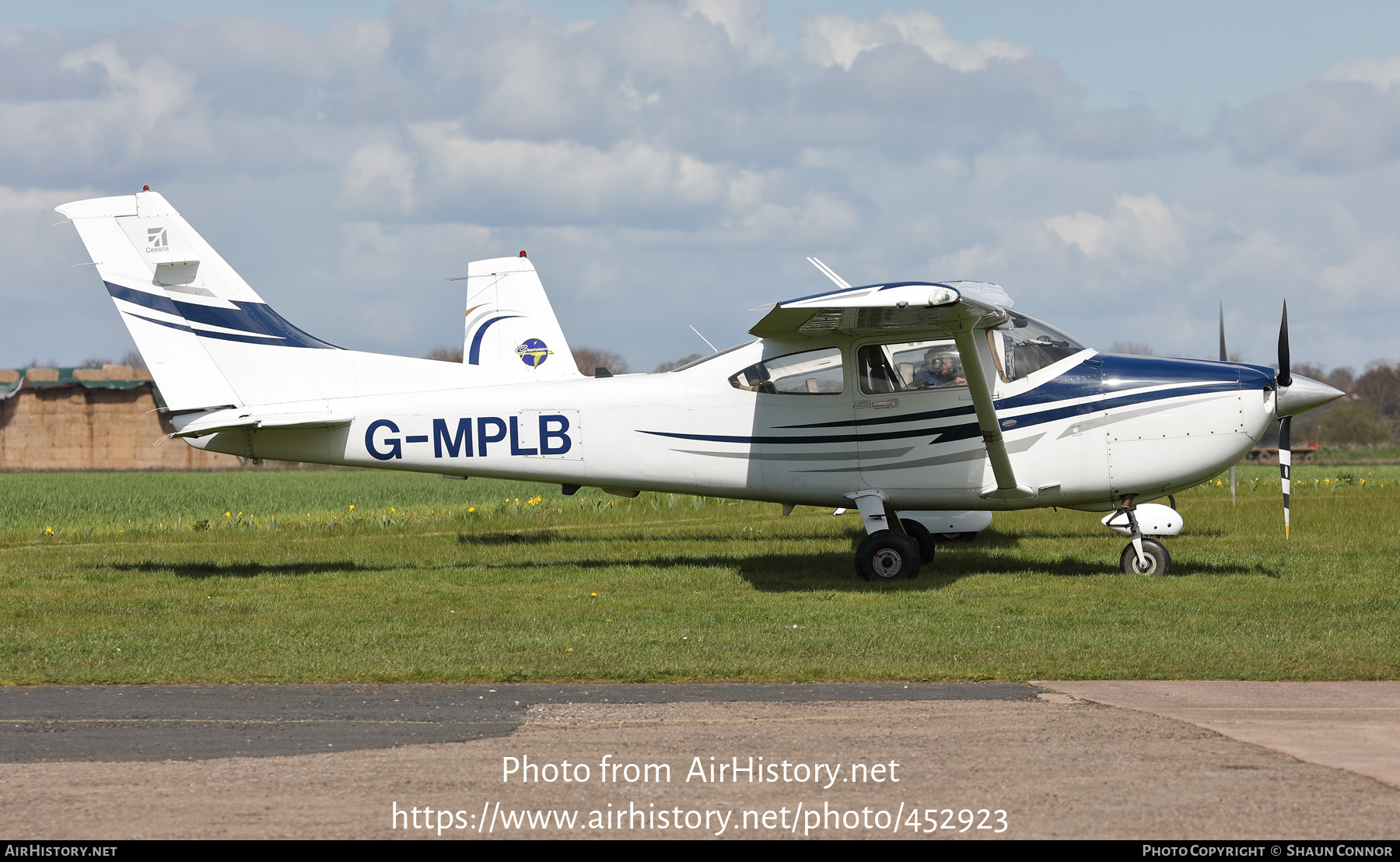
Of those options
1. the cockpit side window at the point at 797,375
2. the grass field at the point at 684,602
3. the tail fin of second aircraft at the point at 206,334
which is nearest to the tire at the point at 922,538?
the grass field at the point at 684,602

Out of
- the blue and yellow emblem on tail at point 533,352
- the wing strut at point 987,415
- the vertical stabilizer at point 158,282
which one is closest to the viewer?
the wing strut at point 987,415

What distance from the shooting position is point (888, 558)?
11.7 metres

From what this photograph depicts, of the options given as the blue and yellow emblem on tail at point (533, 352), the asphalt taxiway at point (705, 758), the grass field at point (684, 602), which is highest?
the blue and yellow emblem on tail at point (533, 352)

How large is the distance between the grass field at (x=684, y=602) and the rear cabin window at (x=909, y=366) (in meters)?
1.93

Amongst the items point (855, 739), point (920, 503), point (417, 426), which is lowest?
point (855, 739)

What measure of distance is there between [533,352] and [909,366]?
11.1 metres

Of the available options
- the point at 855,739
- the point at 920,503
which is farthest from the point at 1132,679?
the point at 920,503

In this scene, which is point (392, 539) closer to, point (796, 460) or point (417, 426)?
point (417, 426)

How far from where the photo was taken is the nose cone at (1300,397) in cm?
1145

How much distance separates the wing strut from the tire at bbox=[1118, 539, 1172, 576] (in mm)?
1211

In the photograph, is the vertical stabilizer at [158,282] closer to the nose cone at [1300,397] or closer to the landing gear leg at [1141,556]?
the landing gear leg at [1141,556]

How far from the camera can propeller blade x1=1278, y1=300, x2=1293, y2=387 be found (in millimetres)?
11336

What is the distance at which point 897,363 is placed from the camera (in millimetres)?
11750

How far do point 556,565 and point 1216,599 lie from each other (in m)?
6.76
